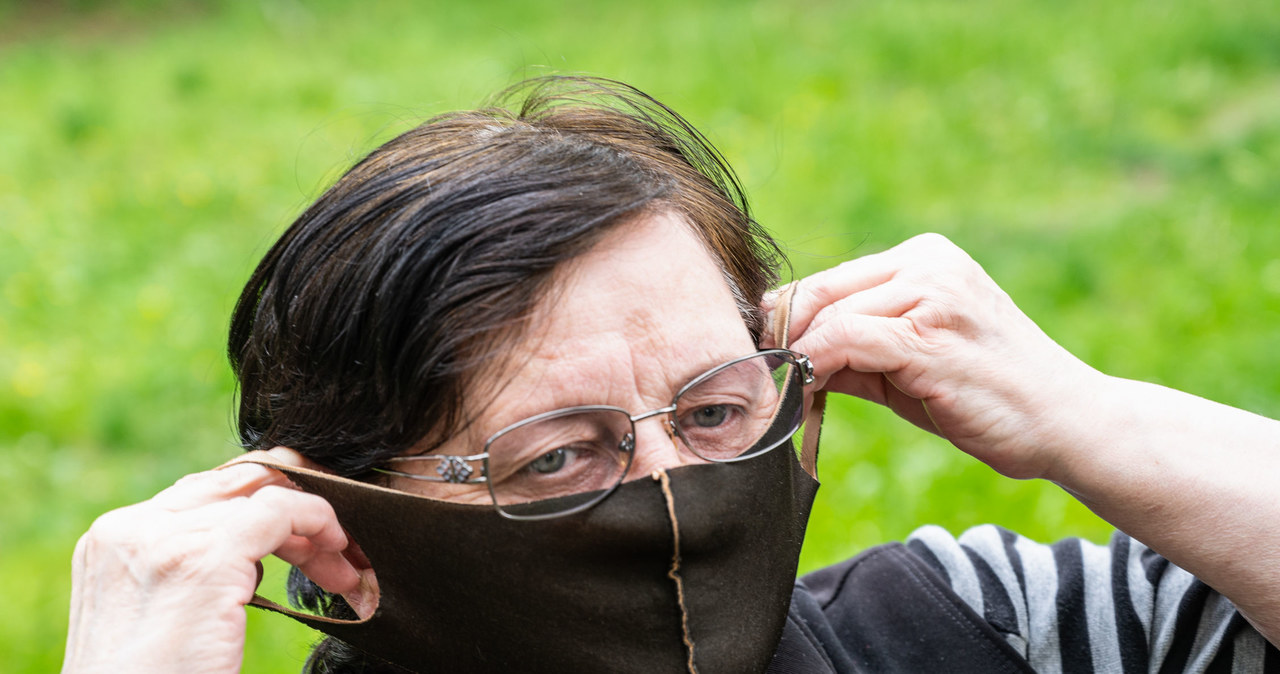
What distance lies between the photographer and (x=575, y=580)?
1.72 m

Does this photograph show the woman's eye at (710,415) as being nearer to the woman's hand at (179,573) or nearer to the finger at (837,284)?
the finger at (837,284)

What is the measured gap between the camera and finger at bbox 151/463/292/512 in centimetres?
176

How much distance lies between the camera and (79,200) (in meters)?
7.95

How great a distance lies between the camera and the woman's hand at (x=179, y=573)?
1.67 metres

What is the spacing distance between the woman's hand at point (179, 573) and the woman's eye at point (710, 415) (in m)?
0.62

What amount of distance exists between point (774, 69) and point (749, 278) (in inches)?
275

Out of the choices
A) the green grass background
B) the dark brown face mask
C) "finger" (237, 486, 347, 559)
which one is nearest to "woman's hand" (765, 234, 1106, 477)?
the dark brown face mask

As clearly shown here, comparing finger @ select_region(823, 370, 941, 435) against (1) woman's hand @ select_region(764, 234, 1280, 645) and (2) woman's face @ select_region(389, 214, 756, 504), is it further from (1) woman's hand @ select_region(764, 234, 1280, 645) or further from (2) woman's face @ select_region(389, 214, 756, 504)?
(2) woman's face @ select_region(389, 214, 756, 504)

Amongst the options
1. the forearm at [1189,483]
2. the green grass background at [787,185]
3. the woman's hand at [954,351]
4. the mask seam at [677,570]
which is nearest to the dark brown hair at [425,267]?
the woman's hand at [954,351]

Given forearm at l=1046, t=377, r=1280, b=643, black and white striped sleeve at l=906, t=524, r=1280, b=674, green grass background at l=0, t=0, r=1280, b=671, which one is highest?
green grass background at l=0, t=0, r=1280, b=671

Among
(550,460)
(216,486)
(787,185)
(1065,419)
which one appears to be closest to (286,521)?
(216,486)

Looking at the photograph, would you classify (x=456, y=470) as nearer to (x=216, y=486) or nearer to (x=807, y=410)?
(x=216, y=486)

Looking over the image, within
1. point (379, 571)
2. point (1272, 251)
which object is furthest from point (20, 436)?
point (1272, 251)

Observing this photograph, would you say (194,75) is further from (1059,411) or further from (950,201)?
(1059,411)
